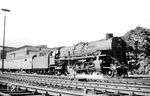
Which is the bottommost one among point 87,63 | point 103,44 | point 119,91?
point 119,91

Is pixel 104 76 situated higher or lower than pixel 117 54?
lower

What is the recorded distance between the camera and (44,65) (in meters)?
25.3

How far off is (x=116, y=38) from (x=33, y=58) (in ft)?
51.4

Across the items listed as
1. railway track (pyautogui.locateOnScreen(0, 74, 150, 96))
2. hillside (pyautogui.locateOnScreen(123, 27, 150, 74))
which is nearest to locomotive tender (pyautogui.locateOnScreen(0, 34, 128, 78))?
railway track (pyautogui.locateOnScreen(0, 74, 150, 96))

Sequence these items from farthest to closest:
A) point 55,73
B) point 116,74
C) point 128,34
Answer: point 128,34 < point 55,73 < point 116,74

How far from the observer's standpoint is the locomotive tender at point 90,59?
16.3m

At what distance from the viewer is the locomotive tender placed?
1633 cm

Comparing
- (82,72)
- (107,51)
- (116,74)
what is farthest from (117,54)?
(82,72)

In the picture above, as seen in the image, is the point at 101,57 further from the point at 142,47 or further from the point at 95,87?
the point at 142,47

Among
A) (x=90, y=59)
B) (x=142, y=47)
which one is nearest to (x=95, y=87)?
(x=90, y=59)

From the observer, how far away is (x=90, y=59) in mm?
18141

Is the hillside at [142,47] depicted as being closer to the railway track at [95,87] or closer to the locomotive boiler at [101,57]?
the locomotive boiler at [101,57]

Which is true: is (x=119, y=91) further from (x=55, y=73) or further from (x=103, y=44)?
(x=55, y=73)

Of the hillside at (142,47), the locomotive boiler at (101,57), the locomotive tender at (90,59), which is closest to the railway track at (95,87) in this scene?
the locomotive boiler at (101,57)
